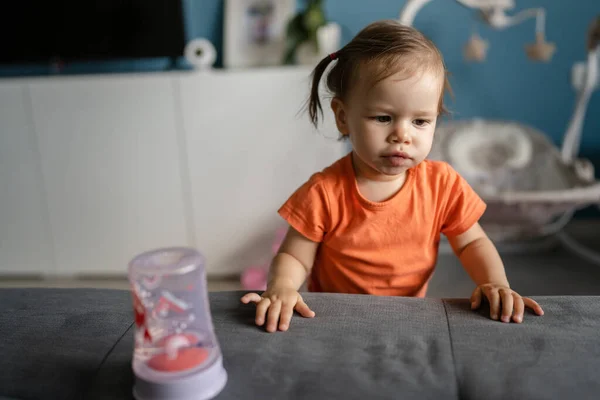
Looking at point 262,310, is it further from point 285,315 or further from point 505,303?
point 505,303

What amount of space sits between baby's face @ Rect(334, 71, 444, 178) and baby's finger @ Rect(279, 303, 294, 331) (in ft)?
0.95

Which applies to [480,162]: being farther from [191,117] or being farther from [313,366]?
[313,366]

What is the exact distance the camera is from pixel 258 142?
2277mm

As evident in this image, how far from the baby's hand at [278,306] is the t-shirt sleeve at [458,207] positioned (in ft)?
1.19

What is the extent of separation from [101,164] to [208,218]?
528 mm

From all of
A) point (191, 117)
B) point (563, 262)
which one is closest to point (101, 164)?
point (191, 117)

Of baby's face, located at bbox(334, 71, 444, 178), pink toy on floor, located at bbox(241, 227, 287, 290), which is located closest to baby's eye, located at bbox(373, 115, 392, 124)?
baby's face, located at bbox(334, 71, 444, 178)

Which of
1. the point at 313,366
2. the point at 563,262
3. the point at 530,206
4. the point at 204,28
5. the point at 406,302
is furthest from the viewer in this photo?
the point at 204,28

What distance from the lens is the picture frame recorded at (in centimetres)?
250

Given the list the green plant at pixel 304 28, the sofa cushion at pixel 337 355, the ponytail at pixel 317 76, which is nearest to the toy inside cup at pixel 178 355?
the sofa cushion at pixel 337 355

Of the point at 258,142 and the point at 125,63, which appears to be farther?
the point at 125,63

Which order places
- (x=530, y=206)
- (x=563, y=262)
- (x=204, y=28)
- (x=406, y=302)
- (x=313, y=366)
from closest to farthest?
(x=313, y=366) → (x=406, y=302) → (x=530, y=206) → (x=563, y=262) → (x=204, y=28)

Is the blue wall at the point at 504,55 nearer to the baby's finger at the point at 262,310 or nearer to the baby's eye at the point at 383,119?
the baby's eye at the point at 383,119

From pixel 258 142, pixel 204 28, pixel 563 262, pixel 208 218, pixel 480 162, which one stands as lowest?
pixel 563 262
